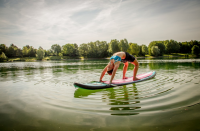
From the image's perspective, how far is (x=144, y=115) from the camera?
11.9 ft

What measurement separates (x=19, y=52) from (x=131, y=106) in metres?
133

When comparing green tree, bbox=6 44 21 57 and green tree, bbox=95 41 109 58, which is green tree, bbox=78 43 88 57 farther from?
green tree, bbox=6 44 21 57

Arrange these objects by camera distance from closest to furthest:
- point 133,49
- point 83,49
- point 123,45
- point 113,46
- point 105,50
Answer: point 123,45
point 113,46
point 133,49
point 105,50
point 83,49

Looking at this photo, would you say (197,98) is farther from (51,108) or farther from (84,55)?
(84,55)

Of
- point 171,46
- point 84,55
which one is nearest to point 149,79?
point 84,55

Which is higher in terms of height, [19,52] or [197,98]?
[19,52]

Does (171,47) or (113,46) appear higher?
(113,46)

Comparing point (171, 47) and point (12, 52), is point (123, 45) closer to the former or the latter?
point (171, 47)

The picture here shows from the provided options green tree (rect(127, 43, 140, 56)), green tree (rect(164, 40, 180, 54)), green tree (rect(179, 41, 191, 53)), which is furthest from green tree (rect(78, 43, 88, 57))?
green tree (rect(179, 41, 191, 53))

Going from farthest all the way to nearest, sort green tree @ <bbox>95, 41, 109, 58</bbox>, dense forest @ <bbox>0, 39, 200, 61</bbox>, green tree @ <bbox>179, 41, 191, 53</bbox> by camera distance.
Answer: green tree @ <bbox>179, 41, 191, 53</bbox>
green tree @ <bbox>95, 41, 109, 58</bbox>
dense forest @ <bbox>0, 39, 200, 61</bbox>

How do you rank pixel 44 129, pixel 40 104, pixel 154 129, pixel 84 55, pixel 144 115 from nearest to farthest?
pixel 154 129
pixel 44 129
pixel 144 115
pixel 40 104
pixel 84 55

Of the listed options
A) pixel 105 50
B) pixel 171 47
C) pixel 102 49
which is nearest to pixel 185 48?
pixel 171 47

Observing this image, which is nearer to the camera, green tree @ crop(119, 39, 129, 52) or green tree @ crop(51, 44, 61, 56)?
green tree @ crop(119, 39, 129, 52)

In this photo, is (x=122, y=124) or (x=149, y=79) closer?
(x=122, y=124)
